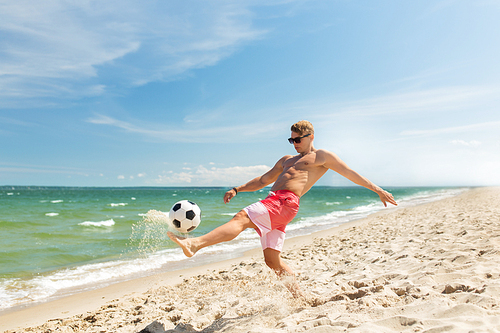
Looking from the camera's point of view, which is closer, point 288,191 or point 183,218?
point 288,191

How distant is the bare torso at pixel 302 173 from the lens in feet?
11.5

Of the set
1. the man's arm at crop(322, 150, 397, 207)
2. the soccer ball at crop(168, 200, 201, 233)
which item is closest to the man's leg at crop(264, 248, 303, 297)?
the soccer ball at crop(168, 200, 201, 233)

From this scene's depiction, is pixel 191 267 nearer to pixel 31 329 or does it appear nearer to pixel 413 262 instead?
pixel 31 329

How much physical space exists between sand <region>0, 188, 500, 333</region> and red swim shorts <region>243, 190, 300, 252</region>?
0.65m

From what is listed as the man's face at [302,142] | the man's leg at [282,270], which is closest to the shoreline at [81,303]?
the man's leg at [282,270]

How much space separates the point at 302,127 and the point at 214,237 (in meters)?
1.67

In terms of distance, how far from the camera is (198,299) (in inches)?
177

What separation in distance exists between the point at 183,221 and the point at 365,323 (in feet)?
7.76

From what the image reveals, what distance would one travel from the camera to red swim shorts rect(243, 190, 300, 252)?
3176mm

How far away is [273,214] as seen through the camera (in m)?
3.25

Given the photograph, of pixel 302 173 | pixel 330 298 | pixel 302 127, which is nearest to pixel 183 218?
pixel 302 173

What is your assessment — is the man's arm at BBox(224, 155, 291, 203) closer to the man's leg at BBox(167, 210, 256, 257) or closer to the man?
the man

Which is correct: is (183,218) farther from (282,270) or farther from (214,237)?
(282,270)

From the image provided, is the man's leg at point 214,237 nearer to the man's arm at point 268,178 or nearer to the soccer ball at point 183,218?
the man's arm at point 268,178
